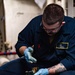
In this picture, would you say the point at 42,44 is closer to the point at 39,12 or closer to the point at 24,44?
the point at 24,44

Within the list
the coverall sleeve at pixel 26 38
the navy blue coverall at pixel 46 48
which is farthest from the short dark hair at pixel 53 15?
the coverall sleeve at pixel 26 38

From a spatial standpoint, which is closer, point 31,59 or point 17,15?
point 31,59

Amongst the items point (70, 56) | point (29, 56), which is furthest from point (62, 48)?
point (29, 56)

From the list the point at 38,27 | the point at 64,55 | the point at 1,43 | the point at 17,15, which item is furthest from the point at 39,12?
the point at 64,55

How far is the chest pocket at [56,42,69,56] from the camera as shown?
1.57 metres

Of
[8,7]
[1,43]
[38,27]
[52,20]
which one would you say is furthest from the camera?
[1,43]

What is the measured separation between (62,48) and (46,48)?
0.40ft

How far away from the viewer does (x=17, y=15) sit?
2.36 metres

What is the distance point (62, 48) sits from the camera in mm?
1584

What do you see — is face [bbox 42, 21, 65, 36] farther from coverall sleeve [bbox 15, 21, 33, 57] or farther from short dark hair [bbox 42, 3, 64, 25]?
coverall sleeve [bbox 15, 21, 33, 57]

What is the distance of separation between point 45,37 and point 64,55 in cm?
19

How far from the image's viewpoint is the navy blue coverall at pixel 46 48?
155 centimetres

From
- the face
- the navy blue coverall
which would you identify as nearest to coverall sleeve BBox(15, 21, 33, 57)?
the navy blue coverall

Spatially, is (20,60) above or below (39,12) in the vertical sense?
below
